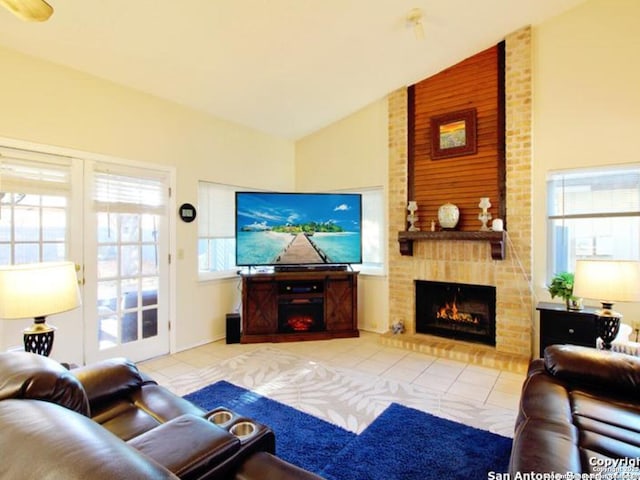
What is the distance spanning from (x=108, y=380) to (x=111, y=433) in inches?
43.4

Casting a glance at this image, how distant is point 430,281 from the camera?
172 inches

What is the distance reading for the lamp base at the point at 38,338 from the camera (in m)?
2.02

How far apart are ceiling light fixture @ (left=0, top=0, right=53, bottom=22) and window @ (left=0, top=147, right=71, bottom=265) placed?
150cm

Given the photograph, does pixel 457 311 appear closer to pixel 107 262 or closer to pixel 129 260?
pixel 129 260

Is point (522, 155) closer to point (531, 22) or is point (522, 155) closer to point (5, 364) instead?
point (531, 22)

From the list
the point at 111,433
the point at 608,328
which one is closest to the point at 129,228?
the point at 111,433

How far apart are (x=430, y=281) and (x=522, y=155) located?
1751 millimetres

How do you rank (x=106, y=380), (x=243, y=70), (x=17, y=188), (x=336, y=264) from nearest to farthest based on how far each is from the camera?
(x=106, y=380)
(x=17, y=188)
(x=243, y=70)
(x=336, y=264)

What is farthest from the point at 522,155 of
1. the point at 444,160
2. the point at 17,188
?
the point at 17,188

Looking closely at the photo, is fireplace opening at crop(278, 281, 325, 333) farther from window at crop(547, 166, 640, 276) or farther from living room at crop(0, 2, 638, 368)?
window at crop(547, 166, 640, 276)

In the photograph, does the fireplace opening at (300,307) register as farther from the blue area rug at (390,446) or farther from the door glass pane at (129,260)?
the blue area rug at (390,446)

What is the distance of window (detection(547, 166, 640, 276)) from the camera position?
3.32 meters

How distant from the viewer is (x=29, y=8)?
170cm

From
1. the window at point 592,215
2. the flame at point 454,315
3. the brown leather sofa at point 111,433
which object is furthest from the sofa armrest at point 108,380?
the window at point 592,215
